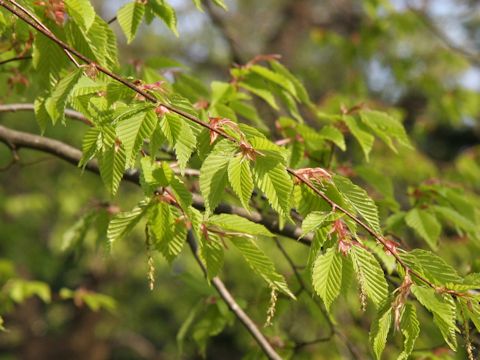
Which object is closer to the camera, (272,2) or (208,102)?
(208,102)

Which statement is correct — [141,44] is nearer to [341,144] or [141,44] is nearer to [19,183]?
[19,183]

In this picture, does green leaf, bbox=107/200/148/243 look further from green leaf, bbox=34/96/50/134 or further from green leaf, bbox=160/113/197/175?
green leaf, bbox=34/96/50/134

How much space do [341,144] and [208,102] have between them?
521mm

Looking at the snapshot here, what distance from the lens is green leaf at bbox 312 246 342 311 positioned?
1.35 meters

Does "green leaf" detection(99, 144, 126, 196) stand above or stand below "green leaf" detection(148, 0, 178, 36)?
below

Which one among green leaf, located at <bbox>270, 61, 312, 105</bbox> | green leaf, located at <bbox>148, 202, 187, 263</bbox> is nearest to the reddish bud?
green leaf, located at <bbox>148, 202, 187, 263</bbox>

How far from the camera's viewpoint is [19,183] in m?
9.59

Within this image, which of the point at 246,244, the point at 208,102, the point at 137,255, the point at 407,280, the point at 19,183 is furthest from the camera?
the point at 137,255

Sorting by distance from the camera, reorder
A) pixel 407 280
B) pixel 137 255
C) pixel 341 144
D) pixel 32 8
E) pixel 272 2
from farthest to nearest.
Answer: pixel 272 2 → pixel 137 255 → pixel 341 144 → pixel 32 8 → pixel 407 280

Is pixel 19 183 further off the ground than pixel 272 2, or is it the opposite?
pixel 272 2

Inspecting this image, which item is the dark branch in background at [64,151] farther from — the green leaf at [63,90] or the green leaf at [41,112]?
the green leaf at [63,90]

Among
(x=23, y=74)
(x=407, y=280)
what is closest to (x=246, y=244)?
(x=407, y=280)

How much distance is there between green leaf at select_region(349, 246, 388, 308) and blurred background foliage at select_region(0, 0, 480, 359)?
0.68m

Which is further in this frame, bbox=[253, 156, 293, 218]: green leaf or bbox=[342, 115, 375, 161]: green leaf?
bbox=[342, 115, 375, 161]: green leaf
